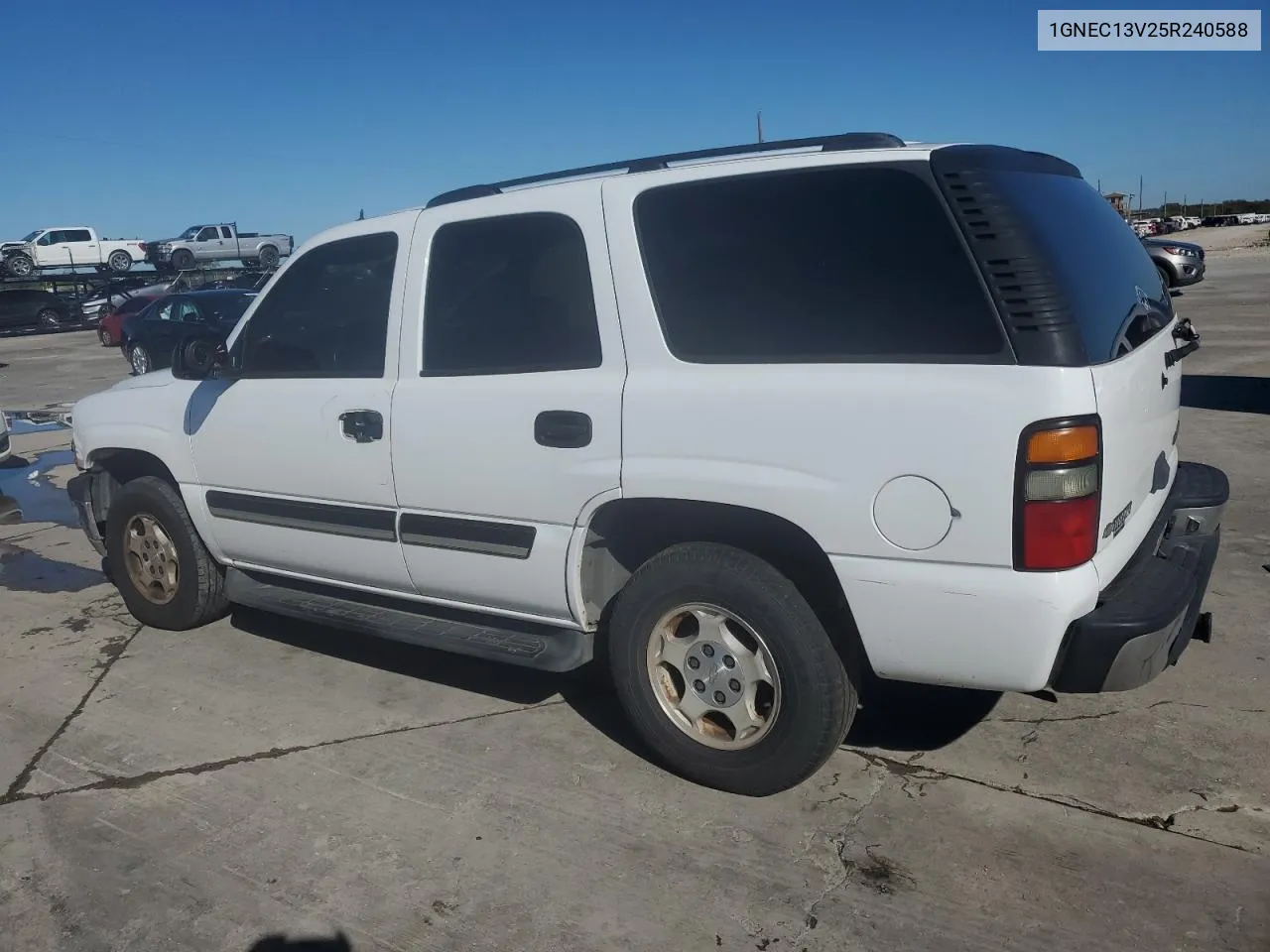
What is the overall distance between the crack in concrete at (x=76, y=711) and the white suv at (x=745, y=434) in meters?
1.07

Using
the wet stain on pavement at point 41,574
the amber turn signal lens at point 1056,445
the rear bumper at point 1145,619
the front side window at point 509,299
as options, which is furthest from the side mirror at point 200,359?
the rear bumper at point 1145,619

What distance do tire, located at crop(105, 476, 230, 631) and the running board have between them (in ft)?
0.91

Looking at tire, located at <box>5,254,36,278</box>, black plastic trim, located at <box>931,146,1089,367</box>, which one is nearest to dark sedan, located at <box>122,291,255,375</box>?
black plastic trim, located at <box>931,146,1089,367</box>

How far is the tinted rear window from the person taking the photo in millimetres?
2807

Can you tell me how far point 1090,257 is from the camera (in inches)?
122

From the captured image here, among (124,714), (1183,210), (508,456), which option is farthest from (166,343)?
(1183,210)

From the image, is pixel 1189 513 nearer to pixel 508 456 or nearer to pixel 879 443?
pixel 879 443

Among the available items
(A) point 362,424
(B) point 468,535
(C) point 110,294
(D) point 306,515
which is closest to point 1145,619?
(B) point 468,535

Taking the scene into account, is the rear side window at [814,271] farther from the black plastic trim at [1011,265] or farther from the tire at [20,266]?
the tire at [20,266]

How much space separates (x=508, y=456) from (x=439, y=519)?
1.48ft

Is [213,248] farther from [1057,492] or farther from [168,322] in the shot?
[1057,492]

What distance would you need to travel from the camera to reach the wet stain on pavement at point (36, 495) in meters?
8.07

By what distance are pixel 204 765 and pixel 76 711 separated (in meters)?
0.95

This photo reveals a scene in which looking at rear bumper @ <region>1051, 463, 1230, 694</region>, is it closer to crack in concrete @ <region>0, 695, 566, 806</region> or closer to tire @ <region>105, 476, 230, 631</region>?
crack in concrete @ <region>0, 695, 566, 806</region>
